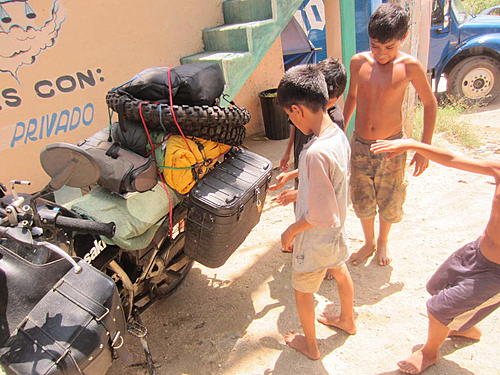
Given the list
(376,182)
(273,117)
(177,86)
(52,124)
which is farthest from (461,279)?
(273,117)

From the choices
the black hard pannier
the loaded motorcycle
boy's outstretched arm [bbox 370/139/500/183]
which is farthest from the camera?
the black hard pannier

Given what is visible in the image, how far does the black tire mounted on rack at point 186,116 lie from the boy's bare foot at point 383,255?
64.4 inches

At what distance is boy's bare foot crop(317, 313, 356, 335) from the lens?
247 cm

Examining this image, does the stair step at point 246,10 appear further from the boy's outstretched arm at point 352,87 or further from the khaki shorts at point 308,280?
the khaki shorts at point 308,280

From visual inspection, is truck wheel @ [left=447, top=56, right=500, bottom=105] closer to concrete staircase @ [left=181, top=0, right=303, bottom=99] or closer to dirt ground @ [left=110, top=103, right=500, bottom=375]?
dirt ground @ [left=110, top=103, right=500, bottom=375]

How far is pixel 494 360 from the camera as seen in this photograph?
7.26 ft

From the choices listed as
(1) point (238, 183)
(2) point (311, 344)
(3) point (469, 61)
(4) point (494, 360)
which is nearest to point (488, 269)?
(4) point (494, 360)

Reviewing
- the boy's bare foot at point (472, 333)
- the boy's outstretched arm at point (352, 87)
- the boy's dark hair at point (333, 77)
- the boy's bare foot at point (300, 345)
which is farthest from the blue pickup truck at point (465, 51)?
the boy's bare foot at point (300, 345)

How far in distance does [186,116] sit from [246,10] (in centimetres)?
320

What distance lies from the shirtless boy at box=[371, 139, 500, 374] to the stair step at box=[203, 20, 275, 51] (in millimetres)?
2638

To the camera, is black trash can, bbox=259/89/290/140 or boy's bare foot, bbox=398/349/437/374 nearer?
boy's bare foot, bbox=398/349/437/374

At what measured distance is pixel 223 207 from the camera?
2162 millimetres

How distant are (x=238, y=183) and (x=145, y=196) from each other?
1.79 feet

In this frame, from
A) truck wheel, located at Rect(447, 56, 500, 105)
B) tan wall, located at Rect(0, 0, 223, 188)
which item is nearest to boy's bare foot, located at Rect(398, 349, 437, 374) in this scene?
tan wall, located at Rect(0, 0, 223, 188)
